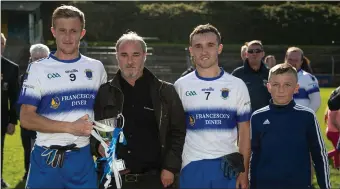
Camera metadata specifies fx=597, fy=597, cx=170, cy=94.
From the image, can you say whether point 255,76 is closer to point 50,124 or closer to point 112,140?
point 112,140

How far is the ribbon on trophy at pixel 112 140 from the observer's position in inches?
172

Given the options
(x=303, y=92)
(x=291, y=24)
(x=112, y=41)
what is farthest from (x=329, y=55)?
(x=303, y=92)

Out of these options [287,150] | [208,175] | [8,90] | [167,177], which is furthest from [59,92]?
[8,90]

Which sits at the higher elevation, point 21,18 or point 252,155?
point 21,18

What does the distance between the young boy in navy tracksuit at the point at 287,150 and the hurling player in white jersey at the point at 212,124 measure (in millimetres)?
131

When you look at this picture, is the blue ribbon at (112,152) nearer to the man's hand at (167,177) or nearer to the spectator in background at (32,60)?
the man's hand at (167,177)

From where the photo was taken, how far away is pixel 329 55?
3691 cm

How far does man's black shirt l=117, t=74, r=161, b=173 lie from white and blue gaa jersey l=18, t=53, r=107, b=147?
299mm

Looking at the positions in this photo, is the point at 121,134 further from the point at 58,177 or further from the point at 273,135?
the point at 273,135

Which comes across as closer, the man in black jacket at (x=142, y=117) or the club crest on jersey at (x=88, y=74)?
the man in black jacket at (x=142, y=117)

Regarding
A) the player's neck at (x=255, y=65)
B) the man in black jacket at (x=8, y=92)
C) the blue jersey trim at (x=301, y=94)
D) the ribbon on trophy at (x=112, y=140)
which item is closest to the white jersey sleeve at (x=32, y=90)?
the ribbon on trophy at (x=112, y=140)

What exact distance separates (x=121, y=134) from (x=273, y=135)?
1.22 meters

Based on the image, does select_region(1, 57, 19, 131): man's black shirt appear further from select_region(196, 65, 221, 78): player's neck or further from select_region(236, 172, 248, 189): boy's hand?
select_region(236, 172, 248, 189): boy's hand

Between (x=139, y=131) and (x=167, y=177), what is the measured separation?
405mm
